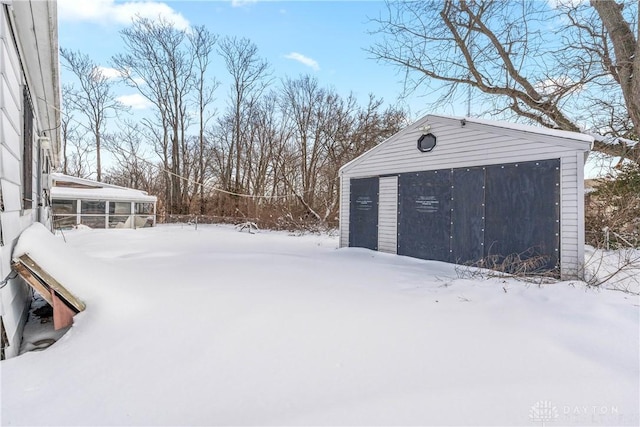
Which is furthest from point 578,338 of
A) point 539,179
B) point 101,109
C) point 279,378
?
point 101,109

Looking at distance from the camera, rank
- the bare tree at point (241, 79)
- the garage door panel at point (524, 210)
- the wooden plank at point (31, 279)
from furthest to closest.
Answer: the bare tree at point (241, 79), the garage door panel at point (524, 210), the wooden plank at point (31, 279)

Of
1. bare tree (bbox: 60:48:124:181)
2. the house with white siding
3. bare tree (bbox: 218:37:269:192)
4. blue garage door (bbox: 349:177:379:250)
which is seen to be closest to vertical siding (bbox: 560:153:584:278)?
blue garage door (bbox: 349:177:379:250)

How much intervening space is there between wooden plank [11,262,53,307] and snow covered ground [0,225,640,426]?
17cm

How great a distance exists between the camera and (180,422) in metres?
1.36

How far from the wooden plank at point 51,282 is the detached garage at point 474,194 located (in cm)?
517

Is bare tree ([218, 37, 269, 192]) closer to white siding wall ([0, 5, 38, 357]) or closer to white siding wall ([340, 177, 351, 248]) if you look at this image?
white siding wall ([340, 177, 351, 248])

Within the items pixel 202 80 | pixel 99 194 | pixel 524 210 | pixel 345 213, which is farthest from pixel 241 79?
pixel 524 210

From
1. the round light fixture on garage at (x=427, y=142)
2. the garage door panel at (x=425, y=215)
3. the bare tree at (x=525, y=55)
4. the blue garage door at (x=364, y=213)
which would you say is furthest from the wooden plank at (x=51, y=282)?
the bare tree at (x=525, y=55)

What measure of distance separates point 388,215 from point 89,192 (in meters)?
12.7

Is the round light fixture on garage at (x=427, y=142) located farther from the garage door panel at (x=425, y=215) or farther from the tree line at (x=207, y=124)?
the tree line at (x=207, y=124)

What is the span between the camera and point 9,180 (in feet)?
7.06

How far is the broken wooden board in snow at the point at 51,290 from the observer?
2.16 meters

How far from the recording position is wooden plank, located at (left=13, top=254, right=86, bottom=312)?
2.18 metres

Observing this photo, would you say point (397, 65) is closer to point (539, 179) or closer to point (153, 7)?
point (539, 179)
